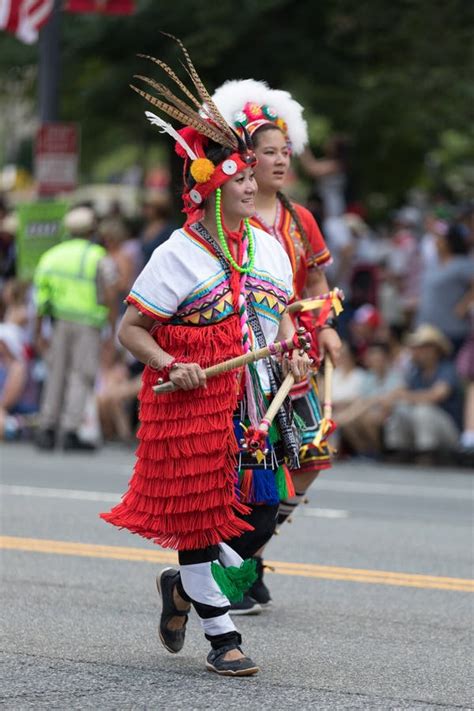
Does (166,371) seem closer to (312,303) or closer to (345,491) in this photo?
(312,303)

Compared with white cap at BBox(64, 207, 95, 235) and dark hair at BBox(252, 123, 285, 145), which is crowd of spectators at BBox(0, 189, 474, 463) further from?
dark hair at BBox(252, 123, 285, 145)

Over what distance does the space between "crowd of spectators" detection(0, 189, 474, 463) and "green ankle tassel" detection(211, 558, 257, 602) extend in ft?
29.0

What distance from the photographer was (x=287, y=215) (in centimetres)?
777

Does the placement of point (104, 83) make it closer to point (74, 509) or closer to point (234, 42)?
point (234, 42)

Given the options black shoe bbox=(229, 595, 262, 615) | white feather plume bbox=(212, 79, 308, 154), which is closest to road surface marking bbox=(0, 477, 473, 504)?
black shoe bbox=(229, 595, 262, 615)

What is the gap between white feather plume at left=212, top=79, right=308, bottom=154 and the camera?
7152mm

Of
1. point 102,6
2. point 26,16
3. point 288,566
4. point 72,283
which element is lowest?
point 288,566

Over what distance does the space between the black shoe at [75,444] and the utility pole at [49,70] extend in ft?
13.2

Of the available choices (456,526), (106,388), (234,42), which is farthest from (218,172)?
(234,42)

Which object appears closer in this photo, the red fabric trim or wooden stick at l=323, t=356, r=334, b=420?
the red fabric trim

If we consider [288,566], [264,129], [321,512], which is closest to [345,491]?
[321,512]

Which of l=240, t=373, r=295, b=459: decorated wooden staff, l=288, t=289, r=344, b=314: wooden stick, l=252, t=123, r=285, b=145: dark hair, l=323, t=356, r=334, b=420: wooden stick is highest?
l=252, t=123, r=285, b=145: dark hair

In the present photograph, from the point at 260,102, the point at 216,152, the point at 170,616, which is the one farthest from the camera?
the point at 260,102

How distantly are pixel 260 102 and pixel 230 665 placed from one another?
246 cm
